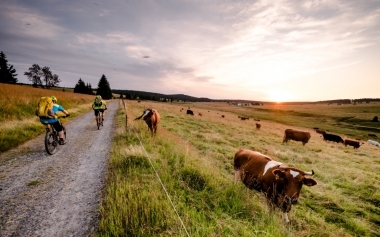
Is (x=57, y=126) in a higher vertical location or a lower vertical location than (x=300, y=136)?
higher

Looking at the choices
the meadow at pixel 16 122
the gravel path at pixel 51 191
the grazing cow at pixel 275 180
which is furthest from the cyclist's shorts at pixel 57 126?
the grazing cow at pixel 275 180

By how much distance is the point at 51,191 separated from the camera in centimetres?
516

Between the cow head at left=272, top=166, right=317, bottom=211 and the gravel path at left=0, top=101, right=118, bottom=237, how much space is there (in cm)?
442

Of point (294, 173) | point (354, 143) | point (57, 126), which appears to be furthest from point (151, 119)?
point (354, 143)

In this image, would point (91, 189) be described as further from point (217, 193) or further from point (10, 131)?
point (10, 131)

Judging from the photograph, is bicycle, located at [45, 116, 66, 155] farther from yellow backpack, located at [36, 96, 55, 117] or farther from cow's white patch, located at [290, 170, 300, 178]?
cow's white patch, located at [290, 170, 300, 178]

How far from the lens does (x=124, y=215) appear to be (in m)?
3.67

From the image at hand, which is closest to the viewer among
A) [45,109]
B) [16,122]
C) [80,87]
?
[45,109]

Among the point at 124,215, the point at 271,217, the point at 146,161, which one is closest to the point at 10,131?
the point at 146,161

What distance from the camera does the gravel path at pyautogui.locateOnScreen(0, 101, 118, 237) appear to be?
3834mm

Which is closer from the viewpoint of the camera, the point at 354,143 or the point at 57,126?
the point at 57,126

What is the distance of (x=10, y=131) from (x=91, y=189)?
8627 mm

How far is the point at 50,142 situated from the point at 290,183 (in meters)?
9.20

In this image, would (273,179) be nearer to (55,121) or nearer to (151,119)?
(55,121)
